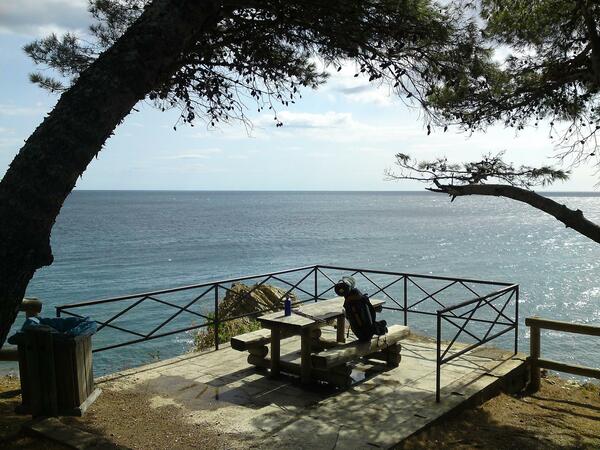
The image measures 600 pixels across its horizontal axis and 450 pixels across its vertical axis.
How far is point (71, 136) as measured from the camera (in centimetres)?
359

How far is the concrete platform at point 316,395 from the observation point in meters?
5.77

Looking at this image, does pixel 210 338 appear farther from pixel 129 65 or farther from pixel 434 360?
pixel 129 65

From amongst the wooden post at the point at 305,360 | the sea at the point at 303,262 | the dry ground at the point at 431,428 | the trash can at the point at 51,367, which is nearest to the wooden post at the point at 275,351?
the wooden post at the point at 305,360

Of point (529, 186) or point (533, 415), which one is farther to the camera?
point (529, 186)

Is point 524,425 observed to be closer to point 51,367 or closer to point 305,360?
point 305,360

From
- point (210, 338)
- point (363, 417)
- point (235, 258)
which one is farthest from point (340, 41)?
point (235, 258)

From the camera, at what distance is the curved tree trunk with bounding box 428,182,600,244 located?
21.4 feet

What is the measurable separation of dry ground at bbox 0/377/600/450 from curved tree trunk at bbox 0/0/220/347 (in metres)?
1.99

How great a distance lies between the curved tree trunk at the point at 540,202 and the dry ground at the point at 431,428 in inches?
92.9

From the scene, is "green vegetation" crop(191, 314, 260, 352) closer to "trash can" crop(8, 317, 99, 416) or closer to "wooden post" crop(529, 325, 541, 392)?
"trash can" crop(8, 317, 99, 416)

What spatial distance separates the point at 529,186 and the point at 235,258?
35.4 metres

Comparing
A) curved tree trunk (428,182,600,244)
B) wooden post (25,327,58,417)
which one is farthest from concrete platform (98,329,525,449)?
curved tree trunk (428,182,600,244)

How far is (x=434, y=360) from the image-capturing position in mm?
8422

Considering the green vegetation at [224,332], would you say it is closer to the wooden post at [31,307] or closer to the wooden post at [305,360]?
the wooden post at [305,360]
